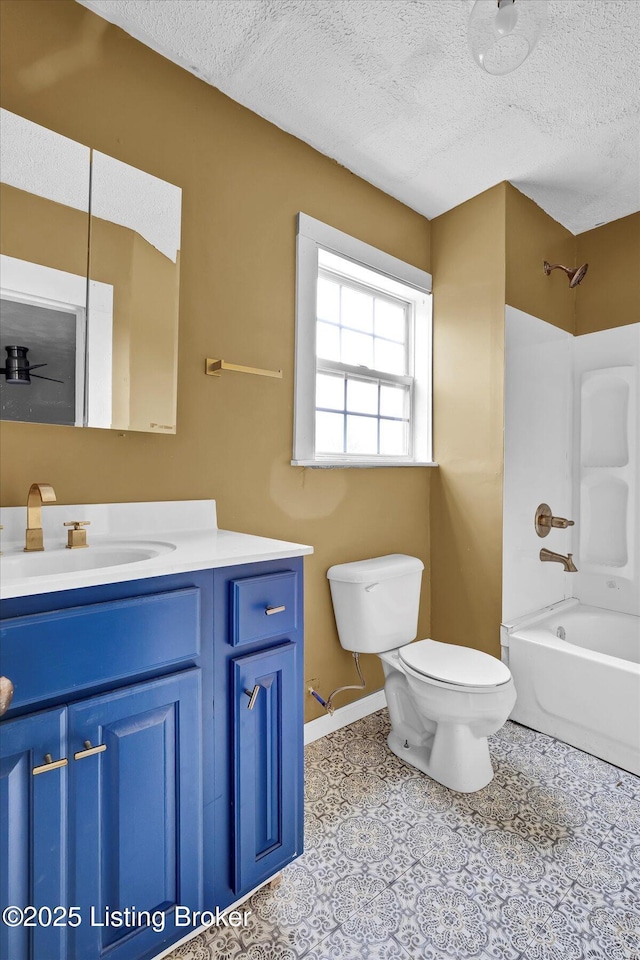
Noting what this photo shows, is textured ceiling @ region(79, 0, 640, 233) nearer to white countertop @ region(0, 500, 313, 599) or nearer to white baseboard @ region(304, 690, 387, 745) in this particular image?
white countertop @ region(0, 500, 313, 599)

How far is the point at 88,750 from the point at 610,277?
3.16 meters

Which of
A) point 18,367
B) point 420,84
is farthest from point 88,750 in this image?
point 420,84

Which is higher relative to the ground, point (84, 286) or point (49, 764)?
point (84, 286)

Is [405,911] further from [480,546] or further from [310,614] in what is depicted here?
[480,546]

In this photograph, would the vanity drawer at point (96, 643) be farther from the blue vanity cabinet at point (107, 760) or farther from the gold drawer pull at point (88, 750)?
the gold drawer pull at point (88, 750)

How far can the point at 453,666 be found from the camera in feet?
5.87

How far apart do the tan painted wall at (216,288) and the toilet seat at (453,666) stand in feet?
1.28

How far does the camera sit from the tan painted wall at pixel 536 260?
90.6 inches

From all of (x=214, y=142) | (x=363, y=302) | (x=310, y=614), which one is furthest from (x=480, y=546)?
(x=214, y=142)

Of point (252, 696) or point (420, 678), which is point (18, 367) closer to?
point (252, 696)

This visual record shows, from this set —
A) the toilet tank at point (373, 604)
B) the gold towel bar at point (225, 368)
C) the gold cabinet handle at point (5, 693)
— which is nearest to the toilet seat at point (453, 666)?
the toilet tank at point (373, 604)

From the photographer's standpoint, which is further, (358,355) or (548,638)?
(358,355)

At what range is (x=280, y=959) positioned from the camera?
3.68 ft

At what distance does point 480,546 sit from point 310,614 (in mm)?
913
